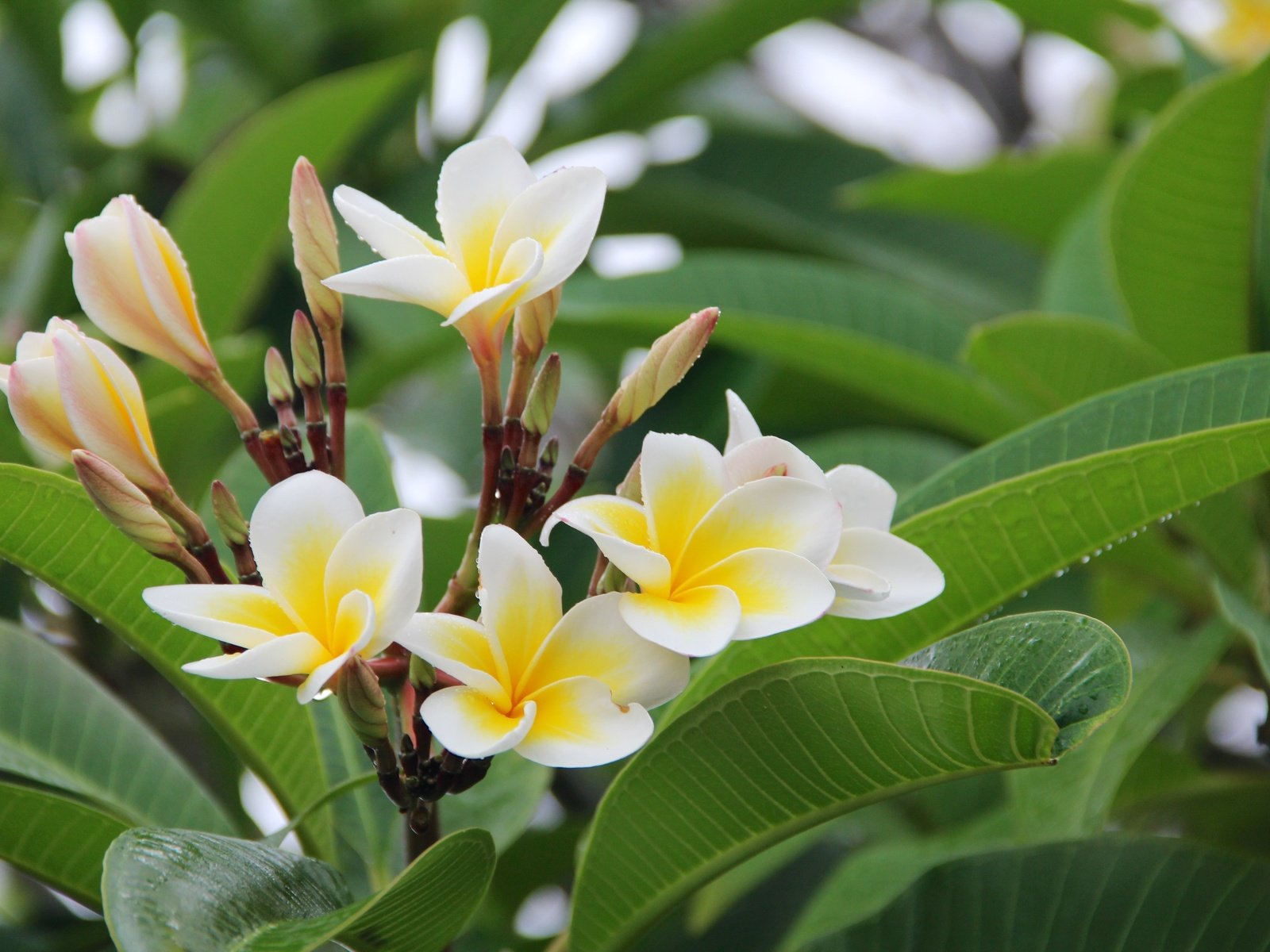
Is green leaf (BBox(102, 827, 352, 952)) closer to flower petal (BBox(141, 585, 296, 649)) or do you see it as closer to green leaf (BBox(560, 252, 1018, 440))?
flower petal (BBox(141, 585, 296, 649))

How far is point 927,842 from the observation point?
132 centimetres

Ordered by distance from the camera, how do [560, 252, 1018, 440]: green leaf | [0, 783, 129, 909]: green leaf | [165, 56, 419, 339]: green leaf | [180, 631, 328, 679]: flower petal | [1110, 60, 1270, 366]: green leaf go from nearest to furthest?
1. [180, 631, 328, 679]: flower petal
2. [0, 783, 129, 909]: green leaf
3. [1110, 60, 1270, 366]: green leaf
4. [560, 252, 1018, 440]: green leaf
5. [165, 56, 419, 339]: green leaf

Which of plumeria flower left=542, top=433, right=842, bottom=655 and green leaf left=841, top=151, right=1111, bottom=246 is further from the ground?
green leaf left=841, top=151, right=1111, bottom=246

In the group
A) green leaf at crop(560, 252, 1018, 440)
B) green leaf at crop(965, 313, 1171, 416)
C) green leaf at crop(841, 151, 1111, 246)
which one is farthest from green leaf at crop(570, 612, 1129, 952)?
green leaf at crop(841, 151, 1111, 246)

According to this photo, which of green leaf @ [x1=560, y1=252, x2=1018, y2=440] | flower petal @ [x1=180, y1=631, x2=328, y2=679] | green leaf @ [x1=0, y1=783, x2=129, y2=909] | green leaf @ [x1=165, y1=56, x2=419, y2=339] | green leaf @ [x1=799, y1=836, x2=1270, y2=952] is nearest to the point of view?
flower petal @ [x1=180, y1=631, x2=328, y2=679]

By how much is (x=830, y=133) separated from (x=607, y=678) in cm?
168

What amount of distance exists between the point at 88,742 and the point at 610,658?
1.80 ft

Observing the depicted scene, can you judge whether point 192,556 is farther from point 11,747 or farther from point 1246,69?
point 1246,69

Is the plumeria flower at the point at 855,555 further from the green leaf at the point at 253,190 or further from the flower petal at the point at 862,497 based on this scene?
the green leaf at the point at 253,190

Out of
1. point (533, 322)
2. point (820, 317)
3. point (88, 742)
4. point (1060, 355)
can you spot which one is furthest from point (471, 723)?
point (820, 317)

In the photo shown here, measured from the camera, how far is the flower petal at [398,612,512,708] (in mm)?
599

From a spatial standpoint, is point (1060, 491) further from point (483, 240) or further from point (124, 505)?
point (124, 505)

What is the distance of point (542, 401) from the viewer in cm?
71

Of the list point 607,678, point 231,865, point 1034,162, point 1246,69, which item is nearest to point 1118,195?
point 1246,69
